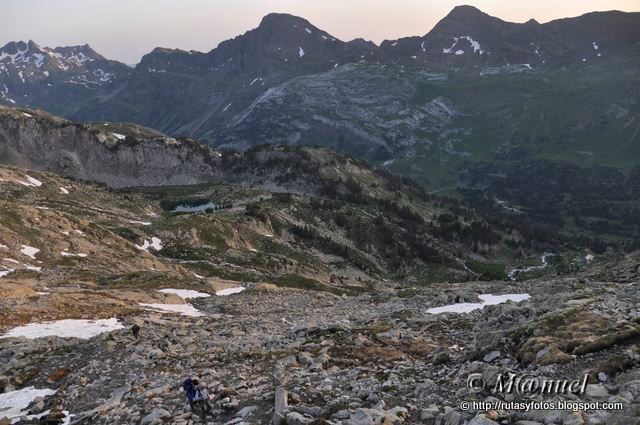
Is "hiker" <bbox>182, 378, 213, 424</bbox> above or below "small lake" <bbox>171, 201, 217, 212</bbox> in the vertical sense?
above

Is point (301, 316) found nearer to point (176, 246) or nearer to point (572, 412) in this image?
point (572, 412)

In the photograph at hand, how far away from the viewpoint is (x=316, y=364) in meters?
21.4

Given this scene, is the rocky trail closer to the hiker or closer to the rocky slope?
the rocky slope

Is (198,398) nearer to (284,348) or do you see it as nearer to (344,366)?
(344,366)

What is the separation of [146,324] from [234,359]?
14.2m

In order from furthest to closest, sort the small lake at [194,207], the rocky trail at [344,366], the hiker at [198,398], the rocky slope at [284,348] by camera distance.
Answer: the small lake at [194,207] → the hiker at [198,398] → the rocky slope at [284,348] → the rocky trail at [344,366]

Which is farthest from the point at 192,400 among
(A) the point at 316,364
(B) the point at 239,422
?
(A) the point at 316,364

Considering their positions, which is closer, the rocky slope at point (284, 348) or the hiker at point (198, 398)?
the rocky slope at point (284, 348)

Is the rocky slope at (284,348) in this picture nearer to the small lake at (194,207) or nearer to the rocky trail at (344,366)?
the rocky trail at (344,366)

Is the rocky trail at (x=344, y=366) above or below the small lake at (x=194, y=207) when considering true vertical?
above

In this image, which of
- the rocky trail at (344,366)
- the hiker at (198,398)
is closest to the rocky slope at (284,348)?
the rocky trail at (344,366)

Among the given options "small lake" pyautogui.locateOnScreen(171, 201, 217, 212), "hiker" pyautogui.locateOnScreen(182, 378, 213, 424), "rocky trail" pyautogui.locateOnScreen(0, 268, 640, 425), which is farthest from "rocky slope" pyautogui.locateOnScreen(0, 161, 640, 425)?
"small lake" pyautogui.locateOnScreen(171, 201, 217, 212)

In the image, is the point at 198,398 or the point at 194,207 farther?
the point at 194,207

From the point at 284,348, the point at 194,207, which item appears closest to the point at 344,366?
the point at 284,348
